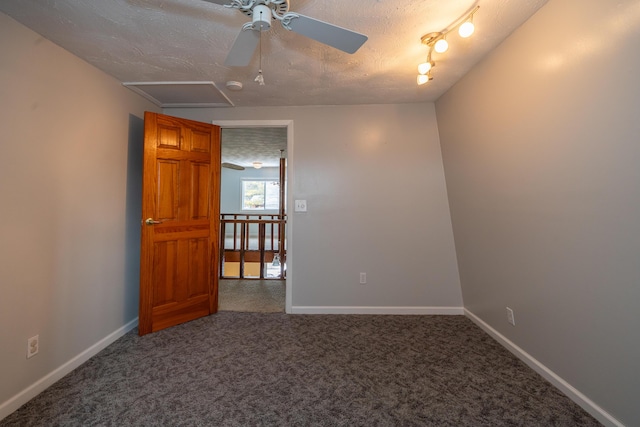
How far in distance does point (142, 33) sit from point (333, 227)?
2.20 meters

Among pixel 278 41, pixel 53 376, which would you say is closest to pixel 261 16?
pixel 278 41

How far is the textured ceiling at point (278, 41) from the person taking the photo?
141 centimetres

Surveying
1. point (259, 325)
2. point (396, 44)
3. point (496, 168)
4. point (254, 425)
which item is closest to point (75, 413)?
point (254, 425)

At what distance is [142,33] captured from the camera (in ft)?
5.30

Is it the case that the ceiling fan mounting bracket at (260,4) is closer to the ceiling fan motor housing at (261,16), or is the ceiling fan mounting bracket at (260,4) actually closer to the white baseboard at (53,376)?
the ceiling fan motor housing at (261,16)

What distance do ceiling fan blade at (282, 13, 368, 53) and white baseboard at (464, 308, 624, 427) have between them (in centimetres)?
230

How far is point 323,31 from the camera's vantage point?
46.2 inches

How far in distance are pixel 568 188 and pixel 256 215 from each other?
14.3 feet

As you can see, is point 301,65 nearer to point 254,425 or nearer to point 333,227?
point 333,227

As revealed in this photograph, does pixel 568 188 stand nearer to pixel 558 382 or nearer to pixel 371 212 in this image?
pixel 558 382

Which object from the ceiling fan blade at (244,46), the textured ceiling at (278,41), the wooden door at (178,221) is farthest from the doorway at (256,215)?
the ceiling fan blade at (244,46)

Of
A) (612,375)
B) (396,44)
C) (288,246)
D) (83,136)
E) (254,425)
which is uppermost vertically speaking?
(396,44)

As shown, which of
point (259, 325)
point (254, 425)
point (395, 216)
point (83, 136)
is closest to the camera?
point (254, 425)

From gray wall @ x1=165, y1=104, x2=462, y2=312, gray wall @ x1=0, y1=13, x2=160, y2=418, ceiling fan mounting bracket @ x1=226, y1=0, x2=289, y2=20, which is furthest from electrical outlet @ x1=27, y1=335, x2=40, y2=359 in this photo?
ceiling fan mounting bracket @ x1=226, y1=0, x2=289, y2=20
